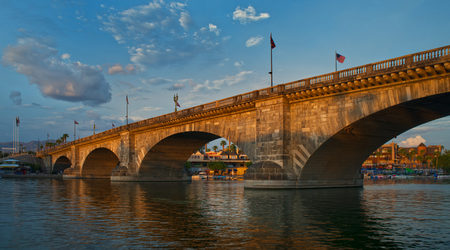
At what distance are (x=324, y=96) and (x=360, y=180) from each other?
17.1 meters

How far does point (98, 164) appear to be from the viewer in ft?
317

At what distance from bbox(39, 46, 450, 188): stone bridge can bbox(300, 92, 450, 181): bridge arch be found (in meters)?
0.08

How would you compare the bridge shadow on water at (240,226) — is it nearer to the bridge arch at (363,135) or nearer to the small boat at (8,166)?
the bridge arch at (363,135)

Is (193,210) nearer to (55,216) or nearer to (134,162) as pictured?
(55,216)

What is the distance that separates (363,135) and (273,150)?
8.76m

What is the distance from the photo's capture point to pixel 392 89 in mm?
29344

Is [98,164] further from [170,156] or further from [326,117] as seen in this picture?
[326,117]

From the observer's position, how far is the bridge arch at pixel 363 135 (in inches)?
1211

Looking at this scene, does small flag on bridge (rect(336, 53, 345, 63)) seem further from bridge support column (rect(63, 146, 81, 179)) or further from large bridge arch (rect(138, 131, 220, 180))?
bridge support column (rect(63, 146, 81, 179))

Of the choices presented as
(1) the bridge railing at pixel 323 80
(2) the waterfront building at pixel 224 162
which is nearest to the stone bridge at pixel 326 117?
(1) the bridge railing at pixel 323 80

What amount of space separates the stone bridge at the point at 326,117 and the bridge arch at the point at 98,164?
42.8 meters

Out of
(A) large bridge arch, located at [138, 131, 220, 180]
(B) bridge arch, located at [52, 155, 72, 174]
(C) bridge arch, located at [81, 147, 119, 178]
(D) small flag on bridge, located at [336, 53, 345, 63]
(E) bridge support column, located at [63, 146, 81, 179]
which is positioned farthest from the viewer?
(B) bridge arch, located at [52, 155, 72, 174]

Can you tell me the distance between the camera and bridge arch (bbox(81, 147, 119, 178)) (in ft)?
302

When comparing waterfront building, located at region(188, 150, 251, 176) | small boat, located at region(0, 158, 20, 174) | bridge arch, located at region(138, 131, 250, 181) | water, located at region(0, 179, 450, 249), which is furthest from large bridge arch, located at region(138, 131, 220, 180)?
waterfront building, located at region(188, 150, 251, 176)
